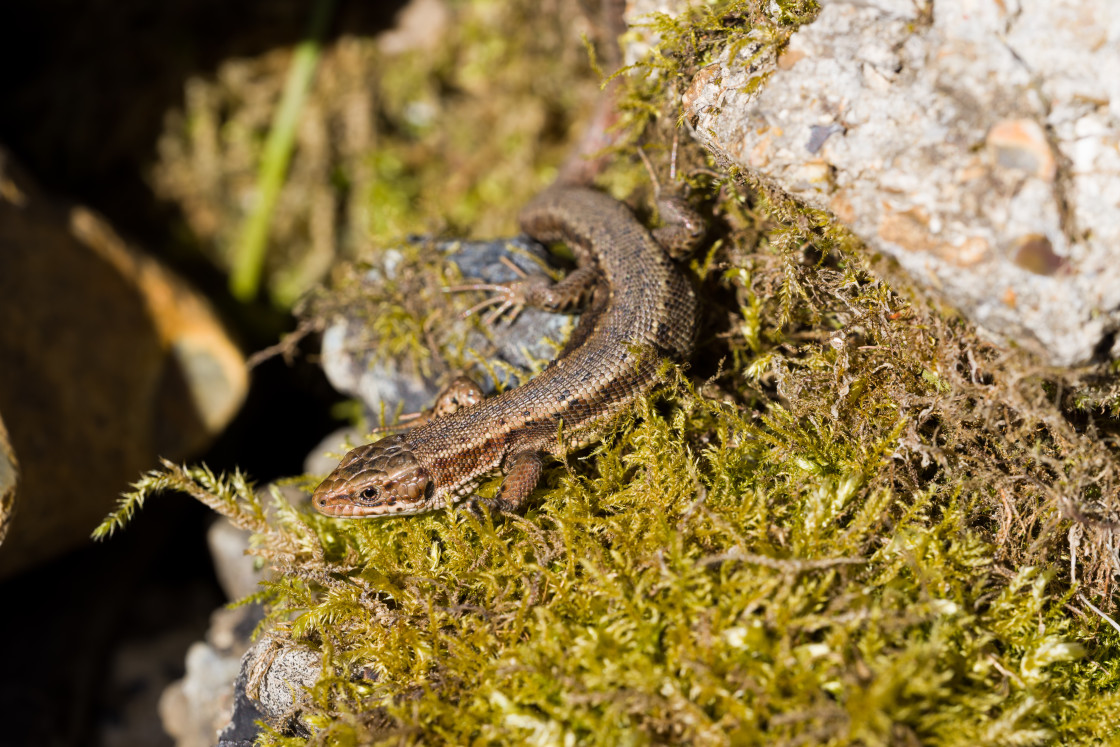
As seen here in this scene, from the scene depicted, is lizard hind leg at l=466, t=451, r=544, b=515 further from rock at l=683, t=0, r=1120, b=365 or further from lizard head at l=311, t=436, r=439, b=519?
rock at l=683, t=0, r=1120, b=365

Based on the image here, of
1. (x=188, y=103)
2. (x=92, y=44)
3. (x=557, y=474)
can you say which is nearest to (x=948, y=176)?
(x=557, y=474)

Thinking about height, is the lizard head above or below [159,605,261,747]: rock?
Result: above

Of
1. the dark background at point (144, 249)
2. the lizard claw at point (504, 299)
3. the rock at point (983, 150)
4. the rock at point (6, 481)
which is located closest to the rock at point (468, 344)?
the lizard claw at point (504, 299)

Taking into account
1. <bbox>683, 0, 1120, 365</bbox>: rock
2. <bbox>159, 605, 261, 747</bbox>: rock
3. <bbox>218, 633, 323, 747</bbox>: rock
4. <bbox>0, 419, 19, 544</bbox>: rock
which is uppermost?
<bbox>683, 0, 1120, 365</bbox>: rock

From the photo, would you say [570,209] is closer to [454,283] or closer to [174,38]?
[454,283]

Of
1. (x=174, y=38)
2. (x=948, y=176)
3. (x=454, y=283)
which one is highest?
(x=948, y=176)

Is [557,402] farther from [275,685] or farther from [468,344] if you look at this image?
[275,685]

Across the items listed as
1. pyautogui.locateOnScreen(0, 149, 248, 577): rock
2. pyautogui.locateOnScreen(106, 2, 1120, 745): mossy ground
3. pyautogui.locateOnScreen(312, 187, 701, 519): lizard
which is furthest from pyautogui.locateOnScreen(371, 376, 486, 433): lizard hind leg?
pyautogui.locateOnScreen(0, 149, 248, 577): rock
